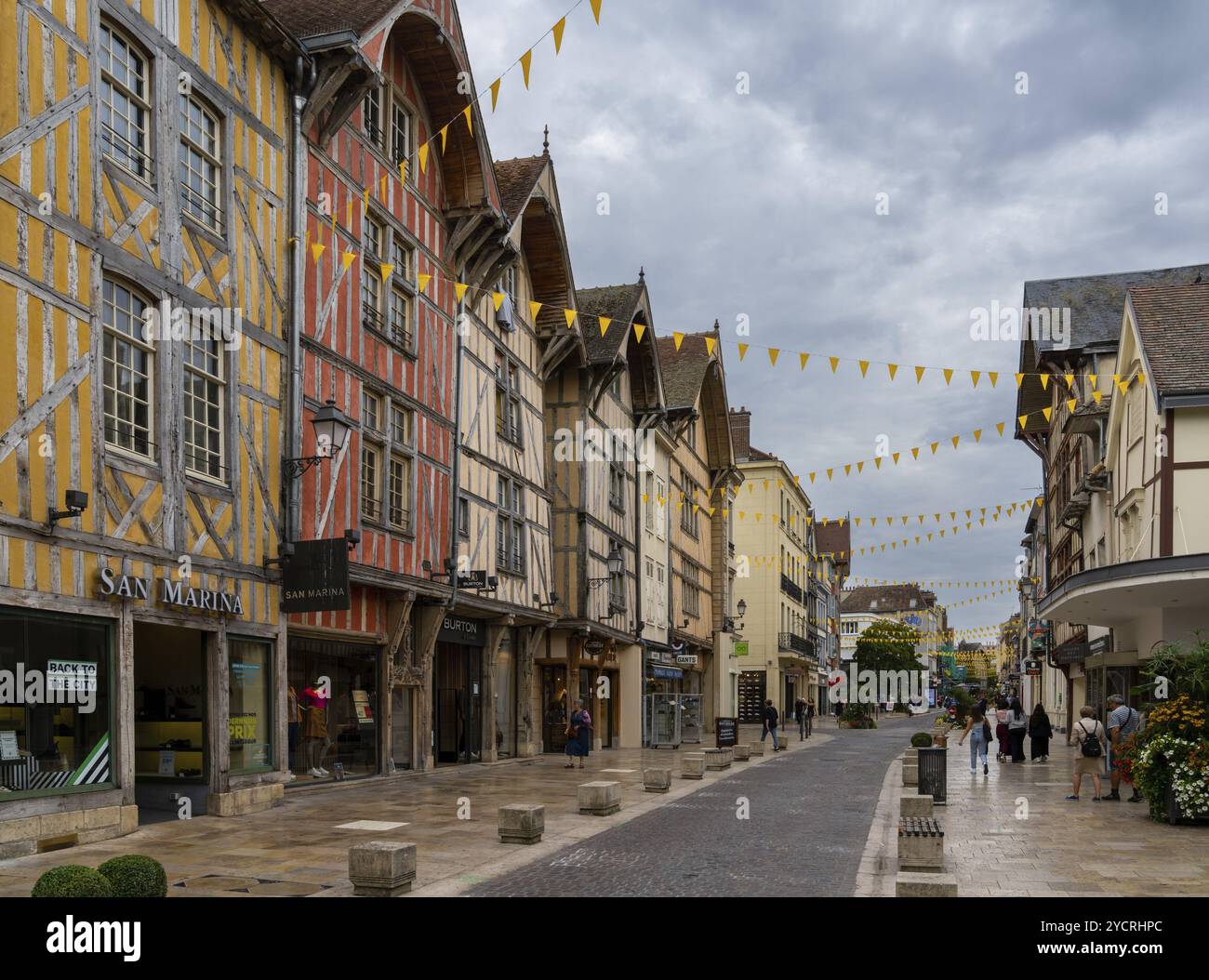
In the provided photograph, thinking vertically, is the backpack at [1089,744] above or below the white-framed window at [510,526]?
below

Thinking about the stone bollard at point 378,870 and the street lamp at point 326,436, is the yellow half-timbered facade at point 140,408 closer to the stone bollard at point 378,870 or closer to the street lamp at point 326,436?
the street lamp at point 326,436

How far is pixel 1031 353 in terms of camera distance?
133 ft

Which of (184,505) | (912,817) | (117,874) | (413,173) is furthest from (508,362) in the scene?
(117,874)

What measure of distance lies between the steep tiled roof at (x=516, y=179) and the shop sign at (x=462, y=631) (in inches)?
322

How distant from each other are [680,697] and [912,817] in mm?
24971

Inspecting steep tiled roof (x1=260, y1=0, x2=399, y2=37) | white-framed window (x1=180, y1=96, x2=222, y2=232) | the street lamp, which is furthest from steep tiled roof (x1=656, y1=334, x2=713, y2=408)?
white-framed window (x1=180, y1=96, x2=222, y2=232)

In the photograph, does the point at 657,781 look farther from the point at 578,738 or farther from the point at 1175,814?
the point at 1175,814

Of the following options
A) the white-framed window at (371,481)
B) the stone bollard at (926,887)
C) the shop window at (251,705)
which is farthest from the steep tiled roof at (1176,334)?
the shop window at (251,705)

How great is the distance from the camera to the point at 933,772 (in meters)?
16.5

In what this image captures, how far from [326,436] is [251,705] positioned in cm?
371

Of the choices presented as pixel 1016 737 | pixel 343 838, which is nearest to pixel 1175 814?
pixel 343 838

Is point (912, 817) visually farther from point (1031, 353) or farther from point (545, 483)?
point (1031, 353)

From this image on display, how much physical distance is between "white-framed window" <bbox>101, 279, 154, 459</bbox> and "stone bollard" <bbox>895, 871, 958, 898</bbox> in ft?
29.6

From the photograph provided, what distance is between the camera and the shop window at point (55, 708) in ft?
36.4
